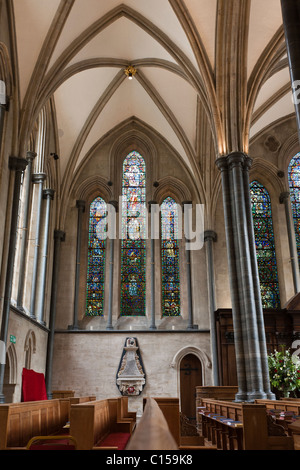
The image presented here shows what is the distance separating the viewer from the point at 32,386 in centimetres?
874

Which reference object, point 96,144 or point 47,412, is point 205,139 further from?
point 47,412

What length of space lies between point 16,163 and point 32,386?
6.31m

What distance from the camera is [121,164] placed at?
20.1 m

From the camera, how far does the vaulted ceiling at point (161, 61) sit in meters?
12.5

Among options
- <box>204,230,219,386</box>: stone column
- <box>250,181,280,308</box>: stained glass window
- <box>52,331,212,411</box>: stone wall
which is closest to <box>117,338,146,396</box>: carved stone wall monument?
<box>52,331,212,411</box>: stone wall

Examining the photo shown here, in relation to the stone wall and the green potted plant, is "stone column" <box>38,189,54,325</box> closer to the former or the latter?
the stone wall

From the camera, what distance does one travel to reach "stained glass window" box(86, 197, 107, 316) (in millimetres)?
18047

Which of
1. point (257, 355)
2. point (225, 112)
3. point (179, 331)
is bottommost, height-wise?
point (257, 355)

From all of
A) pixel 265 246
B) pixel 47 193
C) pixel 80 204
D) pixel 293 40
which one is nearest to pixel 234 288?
pixel 293 40

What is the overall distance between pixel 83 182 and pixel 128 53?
19.3ft

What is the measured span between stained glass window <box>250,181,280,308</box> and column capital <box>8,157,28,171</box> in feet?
34.6

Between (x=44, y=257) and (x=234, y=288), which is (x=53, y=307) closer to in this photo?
(x=44, y=257)

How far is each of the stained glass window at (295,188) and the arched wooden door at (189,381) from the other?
6703 mm
